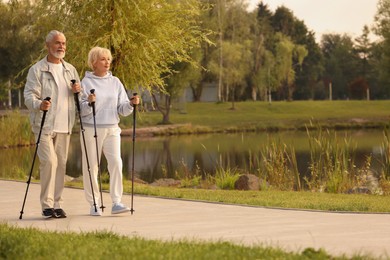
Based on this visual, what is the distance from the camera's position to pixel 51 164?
1112cm

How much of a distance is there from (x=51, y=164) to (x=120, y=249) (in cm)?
343

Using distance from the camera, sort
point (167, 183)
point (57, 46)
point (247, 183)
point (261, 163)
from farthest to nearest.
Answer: point (261, 163) < point (167, 183) < point (247, 183) < point (57, 46)

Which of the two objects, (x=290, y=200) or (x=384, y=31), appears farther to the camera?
(x=384, y=31)

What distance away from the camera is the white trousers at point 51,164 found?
11.1m

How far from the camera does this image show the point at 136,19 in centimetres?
1959

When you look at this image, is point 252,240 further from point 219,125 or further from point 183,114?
point 183,114

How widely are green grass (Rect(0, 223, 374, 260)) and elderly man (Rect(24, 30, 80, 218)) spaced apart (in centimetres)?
228

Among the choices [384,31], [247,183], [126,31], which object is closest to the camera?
[247,183]

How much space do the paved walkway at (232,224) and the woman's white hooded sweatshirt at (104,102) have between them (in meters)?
1.25

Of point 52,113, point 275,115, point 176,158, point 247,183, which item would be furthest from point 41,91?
point 275,115

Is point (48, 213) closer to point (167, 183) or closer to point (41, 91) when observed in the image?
point (41, 91)

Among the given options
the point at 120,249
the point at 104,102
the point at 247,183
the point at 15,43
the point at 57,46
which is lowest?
the point at 247,183

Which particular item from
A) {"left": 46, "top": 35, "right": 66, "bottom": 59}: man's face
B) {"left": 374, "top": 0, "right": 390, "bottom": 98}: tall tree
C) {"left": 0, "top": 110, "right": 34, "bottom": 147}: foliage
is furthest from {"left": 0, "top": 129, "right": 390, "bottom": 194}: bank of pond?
{"left": 374, "top": 0, "right": 390, "bottom": 98}: tall tree

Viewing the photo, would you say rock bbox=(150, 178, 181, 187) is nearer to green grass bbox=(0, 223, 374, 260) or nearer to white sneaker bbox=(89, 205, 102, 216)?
white sneaker bbox=(89, 205, 102, 216)
